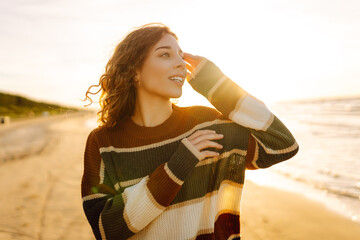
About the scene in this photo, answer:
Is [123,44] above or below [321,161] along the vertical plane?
above

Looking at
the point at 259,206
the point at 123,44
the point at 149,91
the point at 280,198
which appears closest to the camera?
the point at 149,91

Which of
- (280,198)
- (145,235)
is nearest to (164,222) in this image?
(145,235)

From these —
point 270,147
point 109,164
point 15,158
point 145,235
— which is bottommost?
point 15,158

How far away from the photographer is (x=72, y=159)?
9562 millimetres

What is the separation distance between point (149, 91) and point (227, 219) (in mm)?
1170

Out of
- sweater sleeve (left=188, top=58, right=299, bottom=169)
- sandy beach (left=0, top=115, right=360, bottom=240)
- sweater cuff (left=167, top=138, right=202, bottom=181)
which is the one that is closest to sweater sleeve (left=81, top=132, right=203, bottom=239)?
sweater cuff (left=167, top=138, right=202, bottom=181)

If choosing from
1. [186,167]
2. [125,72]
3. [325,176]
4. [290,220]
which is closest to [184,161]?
[186,167]

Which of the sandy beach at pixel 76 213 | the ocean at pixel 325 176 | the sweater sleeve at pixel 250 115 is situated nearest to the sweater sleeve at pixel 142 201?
the sweater sleeve at pixel 250 115

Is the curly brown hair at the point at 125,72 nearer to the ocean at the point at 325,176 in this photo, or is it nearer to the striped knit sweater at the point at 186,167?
the striped knit sweater at the point at 186,167

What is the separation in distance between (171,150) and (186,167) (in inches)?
14.1

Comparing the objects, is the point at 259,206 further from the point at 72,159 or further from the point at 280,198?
the point at 72,159

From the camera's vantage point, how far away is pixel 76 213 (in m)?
5.09

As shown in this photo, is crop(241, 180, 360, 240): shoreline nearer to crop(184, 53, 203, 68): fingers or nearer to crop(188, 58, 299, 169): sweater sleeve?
crop(188, 58, 299, 169): sweater sleeve

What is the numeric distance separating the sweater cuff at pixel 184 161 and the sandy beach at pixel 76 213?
2.80 meters
